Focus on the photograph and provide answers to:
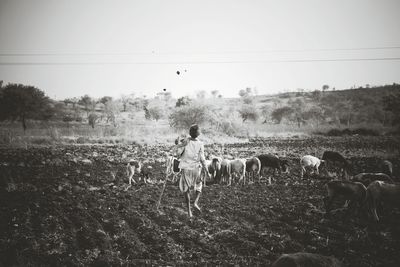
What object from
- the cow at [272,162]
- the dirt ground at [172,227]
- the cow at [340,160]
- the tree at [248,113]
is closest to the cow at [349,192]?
the dirt ground at [172,227]

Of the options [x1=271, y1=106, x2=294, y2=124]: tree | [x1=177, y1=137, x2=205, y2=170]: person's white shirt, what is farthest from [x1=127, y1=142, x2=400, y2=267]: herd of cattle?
[x1=271, y1=106, x2=294, y2=124]: tree

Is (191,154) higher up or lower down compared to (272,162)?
higher up

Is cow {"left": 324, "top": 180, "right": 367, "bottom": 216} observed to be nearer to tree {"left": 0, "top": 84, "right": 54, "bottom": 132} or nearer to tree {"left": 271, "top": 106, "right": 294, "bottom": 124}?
tree {"left": 0, "top": 84, "right": 54, "bottom": 132}

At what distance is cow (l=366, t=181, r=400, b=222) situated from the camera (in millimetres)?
7680

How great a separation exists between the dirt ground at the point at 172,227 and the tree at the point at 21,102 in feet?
83.8

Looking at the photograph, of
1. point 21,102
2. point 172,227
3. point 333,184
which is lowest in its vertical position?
point 172,227

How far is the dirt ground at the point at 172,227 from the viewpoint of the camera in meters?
5.29

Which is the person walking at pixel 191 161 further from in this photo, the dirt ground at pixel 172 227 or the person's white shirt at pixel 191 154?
the dirt ground at pixel 172 227

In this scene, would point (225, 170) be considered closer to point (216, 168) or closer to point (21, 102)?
point (216, 168)

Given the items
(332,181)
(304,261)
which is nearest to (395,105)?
(332,181)

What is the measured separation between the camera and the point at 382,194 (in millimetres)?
7766

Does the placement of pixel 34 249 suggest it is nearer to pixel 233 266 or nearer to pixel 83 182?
pixel 233 266

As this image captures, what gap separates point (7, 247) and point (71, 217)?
1.90 metres

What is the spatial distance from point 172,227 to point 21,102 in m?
33.4
